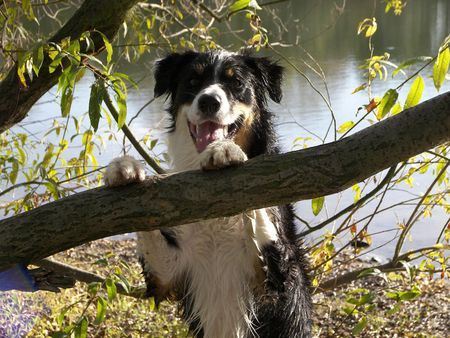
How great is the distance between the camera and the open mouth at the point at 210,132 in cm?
327

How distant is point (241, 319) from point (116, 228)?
4.58 ft

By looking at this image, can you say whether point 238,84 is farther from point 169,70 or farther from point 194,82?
point 169,70

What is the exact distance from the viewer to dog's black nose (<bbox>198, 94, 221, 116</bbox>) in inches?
124

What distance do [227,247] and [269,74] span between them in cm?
112

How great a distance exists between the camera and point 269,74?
3.80m

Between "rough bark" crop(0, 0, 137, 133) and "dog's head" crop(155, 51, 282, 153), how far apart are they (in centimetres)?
40

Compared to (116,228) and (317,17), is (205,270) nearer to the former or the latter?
(116,228)

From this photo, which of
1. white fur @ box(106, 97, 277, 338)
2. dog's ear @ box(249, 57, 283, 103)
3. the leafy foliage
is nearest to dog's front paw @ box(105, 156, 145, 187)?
the leafy foliage

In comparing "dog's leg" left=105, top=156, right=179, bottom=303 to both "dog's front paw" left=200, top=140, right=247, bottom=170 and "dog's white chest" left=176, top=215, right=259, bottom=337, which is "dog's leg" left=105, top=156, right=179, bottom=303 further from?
"dog's front paw" left=200, top=140, right=247, bottom=170

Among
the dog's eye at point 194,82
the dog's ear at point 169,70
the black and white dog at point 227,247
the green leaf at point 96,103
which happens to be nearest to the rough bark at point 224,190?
the green leaf at point 96,103

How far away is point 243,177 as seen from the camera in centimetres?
215

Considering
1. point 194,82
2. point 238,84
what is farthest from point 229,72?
point 194,82

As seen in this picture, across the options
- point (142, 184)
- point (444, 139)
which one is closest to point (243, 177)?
point (142, 184)

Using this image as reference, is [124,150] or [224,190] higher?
[224,190]
